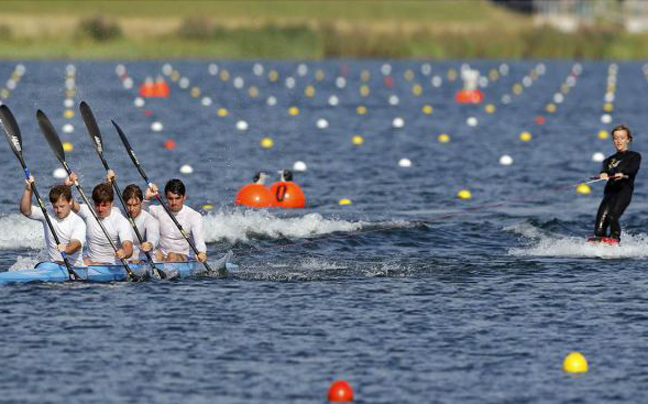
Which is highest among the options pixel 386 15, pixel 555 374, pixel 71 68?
pixel 386 15

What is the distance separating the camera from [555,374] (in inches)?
536

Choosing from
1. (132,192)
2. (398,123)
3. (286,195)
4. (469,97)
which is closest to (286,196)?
(286,195)

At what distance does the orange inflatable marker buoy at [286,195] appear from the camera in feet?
82.7

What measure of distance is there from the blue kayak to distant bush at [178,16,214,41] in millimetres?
63063

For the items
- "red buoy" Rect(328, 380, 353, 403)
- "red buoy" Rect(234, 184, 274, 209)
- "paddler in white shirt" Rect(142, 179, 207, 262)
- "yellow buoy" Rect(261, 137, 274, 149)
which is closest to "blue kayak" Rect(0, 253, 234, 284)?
"paddler in white shirt" Rect(142, 179, 207, 262)

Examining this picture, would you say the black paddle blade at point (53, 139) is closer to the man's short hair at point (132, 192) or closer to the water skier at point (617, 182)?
the man's short hair at point (132, 192)

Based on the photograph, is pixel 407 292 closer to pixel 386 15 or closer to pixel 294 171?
pixel 294 171

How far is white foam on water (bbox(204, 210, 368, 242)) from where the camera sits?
2211cm

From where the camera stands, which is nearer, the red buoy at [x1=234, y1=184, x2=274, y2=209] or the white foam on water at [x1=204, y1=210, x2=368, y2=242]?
the white foam on water at [x1=204, y1=210, x2=368, y2=242]

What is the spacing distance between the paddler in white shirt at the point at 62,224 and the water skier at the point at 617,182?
7428 mm

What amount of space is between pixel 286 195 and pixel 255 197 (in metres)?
0.57

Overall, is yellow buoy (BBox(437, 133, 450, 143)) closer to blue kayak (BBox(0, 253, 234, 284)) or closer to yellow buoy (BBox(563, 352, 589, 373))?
blue kayak (BBox(0, 253, 234, 284))

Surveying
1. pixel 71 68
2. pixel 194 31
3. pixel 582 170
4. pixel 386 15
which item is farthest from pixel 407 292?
pixel 386 15

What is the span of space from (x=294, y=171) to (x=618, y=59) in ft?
188
